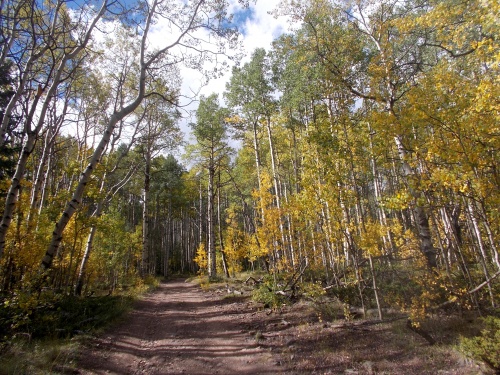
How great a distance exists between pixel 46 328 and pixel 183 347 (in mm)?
2802

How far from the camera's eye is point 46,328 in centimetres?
549

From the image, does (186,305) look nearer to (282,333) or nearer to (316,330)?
(282,333)

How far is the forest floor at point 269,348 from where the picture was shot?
14.7 ft

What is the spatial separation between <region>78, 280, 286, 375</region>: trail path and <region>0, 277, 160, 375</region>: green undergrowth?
0.37 metres

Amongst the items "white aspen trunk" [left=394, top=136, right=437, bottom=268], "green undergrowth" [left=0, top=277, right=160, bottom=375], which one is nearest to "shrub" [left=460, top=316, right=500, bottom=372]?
"white aspen trunk" [left=394, top=136, right=437, bottom=268]

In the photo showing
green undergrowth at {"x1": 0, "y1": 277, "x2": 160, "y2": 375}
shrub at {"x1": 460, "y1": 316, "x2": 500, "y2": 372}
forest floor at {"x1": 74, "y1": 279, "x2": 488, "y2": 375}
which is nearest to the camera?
shrub at {"x1": 460, "y1": 316, "x2": 500, "y2": 372}

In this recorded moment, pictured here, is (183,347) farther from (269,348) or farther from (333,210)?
(333,210)

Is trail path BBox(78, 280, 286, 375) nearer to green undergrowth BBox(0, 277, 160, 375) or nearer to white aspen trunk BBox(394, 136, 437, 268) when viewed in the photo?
green undergrowth BBox(0, 277, 160, 375)

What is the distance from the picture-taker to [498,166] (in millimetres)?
3938

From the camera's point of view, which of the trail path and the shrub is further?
the trail path

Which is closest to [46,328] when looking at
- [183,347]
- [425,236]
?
[183,347]

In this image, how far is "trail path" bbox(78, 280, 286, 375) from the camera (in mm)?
4707

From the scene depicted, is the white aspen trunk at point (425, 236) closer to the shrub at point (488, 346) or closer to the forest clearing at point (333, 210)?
the forest clearing at point (333, 210)

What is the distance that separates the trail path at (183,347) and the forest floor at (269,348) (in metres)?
0.02
